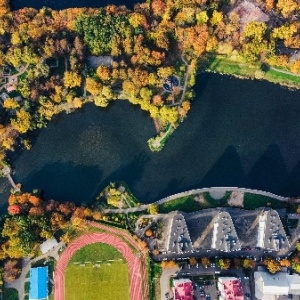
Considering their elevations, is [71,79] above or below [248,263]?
above

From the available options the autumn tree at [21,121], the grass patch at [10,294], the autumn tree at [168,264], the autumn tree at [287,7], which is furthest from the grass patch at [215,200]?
the grass patch at [10,294]

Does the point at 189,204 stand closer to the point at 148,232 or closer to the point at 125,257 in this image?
the point at 148,232

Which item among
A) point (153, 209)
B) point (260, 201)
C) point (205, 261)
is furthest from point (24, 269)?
point (260, 201)

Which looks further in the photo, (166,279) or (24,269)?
(166,279)

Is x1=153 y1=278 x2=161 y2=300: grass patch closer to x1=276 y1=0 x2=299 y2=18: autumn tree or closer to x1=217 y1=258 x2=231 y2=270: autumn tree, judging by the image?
x1=217 y1=258 x2=231 y2=270: autumn tree

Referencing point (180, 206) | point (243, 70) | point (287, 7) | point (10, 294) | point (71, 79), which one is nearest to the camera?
point (10, 294)

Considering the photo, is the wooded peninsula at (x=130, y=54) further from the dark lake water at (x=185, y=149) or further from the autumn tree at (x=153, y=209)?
the autumn tree at (x=153, y=209)

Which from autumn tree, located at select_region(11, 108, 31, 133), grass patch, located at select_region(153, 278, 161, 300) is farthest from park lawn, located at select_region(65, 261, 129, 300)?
autumn tree, located at select_region(11, 108, 31, 133)
